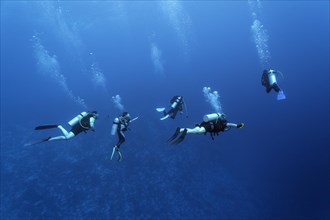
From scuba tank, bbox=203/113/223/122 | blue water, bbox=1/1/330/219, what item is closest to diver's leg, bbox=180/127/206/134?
scuba tank, bbox=203/113/223/122

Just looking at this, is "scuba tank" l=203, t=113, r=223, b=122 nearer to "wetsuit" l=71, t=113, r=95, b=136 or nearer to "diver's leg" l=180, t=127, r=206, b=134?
"diver's leg" l=180, t=127, r=206, b=134

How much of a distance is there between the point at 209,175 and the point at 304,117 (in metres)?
23.1

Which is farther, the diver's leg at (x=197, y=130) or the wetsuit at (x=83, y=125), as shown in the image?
the wetsuit at (x=83, y=125)

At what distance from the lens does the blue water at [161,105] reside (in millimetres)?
23125

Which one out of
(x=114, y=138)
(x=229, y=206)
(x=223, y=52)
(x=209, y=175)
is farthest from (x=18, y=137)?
(x=223, y=52)

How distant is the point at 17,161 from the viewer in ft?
85.0

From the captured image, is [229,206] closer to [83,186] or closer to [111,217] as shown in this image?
[111,217]

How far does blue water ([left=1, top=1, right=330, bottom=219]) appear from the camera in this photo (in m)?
23.1

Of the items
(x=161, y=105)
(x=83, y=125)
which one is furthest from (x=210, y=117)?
(x=161, y=105)

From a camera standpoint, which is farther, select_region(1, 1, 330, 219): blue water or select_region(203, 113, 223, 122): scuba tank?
select_region(1, 1, 330, 219): blue water

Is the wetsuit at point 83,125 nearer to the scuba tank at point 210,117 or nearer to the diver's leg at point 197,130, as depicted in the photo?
the diver's leg at point 197,130

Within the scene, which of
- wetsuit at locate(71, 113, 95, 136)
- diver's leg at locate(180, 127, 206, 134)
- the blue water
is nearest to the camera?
diver's leg at locate(180, 127, 206, 134)

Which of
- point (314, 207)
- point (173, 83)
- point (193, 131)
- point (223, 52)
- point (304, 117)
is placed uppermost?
point (223, 52)

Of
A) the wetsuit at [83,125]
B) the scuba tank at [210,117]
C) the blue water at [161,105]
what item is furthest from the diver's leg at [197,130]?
the blue water at [161,105]
